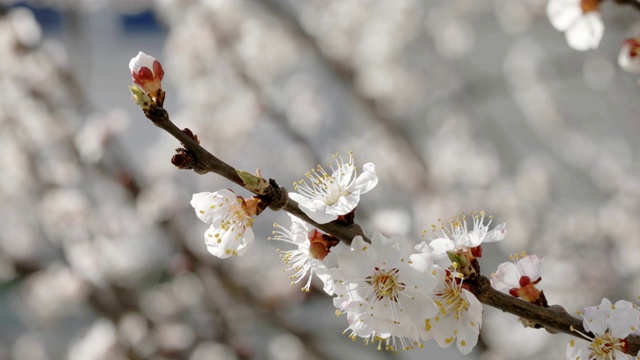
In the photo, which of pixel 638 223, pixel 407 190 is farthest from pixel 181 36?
pixel 638 223

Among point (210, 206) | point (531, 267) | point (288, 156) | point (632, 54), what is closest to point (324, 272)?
point (210, 206)

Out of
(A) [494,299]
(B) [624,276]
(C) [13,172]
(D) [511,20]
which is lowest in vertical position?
(A) [494,299]

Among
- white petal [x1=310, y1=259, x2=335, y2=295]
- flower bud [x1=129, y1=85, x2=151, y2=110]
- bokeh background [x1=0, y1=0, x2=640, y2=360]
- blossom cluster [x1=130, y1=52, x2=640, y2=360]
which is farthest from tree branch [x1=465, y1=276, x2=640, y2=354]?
bokeh background [x1=0, y1=0, x2=640, y2=360]

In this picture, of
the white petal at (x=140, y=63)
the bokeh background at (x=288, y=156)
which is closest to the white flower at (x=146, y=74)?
the white petal at (x=140, y=63)

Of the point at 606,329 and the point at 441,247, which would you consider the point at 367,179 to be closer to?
the point at 441,247

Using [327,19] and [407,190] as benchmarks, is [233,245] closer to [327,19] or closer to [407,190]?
[407,190]

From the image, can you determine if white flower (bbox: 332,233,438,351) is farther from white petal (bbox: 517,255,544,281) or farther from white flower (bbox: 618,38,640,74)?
white flower (bbox: 618,38,640,74)
